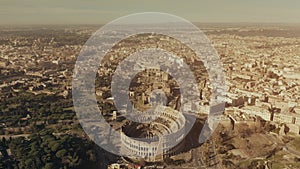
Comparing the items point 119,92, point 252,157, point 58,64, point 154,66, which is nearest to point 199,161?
point 252,157

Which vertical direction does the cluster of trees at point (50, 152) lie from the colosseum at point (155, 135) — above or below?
below

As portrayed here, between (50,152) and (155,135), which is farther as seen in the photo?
(155,135)

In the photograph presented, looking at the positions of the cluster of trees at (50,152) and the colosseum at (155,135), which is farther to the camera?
the colosseum at (155,135)

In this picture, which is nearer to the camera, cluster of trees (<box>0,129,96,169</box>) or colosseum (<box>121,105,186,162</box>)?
cluster of trees (<box>0,129,96,169</box>)

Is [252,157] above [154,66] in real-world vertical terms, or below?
below

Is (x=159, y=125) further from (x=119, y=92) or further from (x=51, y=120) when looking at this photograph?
(x=119, y=92)

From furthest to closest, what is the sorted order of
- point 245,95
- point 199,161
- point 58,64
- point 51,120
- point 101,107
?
point 58,64, point 245,95, point 101,107, point 51,120, point 199,161

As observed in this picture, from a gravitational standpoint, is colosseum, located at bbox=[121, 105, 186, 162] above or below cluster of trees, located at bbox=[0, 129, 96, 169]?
above

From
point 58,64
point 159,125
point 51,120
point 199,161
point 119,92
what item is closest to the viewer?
point 199,161
